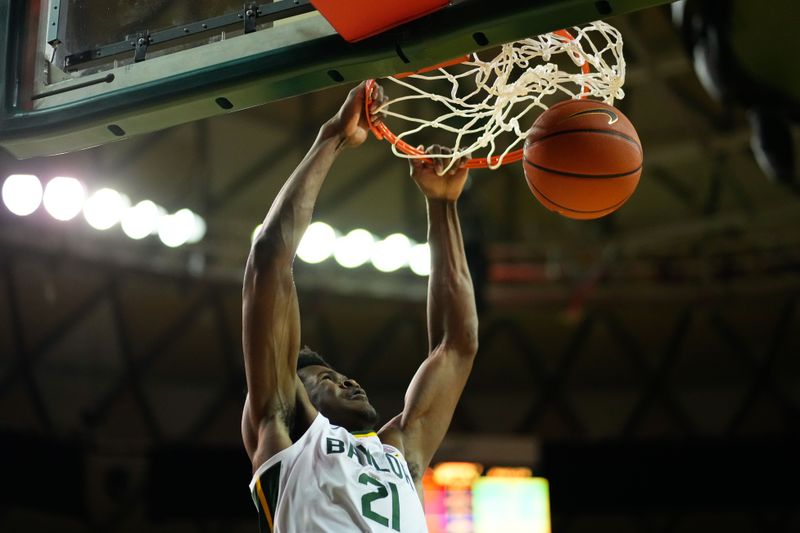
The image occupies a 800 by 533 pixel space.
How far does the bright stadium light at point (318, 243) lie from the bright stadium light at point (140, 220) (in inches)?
51.6

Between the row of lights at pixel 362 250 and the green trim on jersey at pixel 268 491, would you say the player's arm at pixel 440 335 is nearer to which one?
the green trim on jersey at pixel 268 491

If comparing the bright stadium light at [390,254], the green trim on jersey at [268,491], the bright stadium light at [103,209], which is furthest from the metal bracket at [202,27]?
the bright stadium light at [390,254]

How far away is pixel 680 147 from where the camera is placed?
352 inches

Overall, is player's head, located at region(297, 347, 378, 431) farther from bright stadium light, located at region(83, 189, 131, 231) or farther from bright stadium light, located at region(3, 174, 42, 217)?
bright stadium light, located at region(83, 189, 131, 231)

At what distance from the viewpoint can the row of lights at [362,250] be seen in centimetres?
911

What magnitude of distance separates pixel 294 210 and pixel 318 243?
→ 612 centimetres

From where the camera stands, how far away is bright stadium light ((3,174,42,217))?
297 inches

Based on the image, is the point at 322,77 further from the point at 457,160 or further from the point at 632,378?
the point at 632,378

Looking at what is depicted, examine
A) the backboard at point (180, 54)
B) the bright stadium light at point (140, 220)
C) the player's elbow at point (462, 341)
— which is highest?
the backboard at point (180, 54)

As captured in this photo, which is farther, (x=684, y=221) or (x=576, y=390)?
(x=576, y=390)

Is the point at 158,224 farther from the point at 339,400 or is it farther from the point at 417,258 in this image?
the point at 339,400

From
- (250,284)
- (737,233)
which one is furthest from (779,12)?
(737,233)

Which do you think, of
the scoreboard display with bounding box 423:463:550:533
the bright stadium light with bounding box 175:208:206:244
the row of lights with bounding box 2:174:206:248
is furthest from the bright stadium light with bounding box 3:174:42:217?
the scoreboard display with bounding box 423:463:550:533

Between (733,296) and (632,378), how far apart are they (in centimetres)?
158
